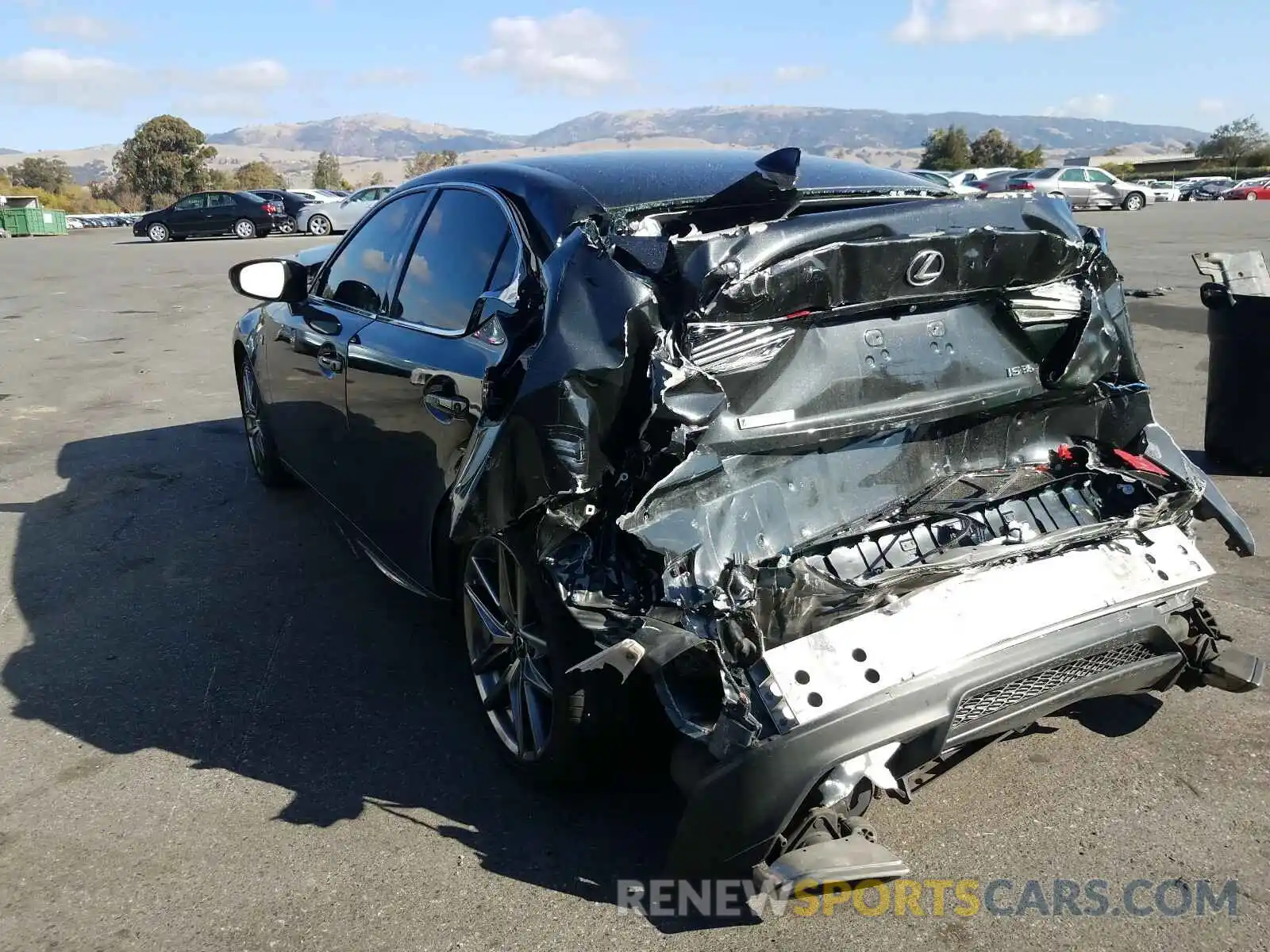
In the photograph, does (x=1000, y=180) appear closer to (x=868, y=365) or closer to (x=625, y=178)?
(x=625, y=178)

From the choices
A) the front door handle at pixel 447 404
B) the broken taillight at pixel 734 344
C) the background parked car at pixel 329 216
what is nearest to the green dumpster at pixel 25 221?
the background parked car at pixel 329 216

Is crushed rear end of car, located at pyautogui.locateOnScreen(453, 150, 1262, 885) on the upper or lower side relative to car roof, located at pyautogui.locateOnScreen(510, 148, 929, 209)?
lower

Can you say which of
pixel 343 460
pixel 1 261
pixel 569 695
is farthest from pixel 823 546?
pixel 1 261

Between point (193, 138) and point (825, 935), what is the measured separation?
65111 millimetres

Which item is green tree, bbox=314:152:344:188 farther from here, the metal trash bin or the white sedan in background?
the metal trash bin

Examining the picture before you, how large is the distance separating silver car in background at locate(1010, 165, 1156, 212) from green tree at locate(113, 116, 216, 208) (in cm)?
4476

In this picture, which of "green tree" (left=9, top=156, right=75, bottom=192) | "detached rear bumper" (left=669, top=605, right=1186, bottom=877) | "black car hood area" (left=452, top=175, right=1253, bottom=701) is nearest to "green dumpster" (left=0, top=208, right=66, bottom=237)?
"green tree" (left=9, top=156, right=75, bottom=192)

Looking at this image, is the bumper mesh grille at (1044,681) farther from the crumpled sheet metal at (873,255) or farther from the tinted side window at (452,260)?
the tinted side window at (452,260)

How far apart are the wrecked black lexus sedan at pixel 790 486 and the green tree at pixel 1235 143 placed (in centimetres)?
8447

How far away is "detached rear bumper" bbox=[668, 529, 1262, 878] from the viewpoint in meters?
2.37

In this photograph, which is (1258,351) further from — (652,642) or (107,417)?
(107,417)

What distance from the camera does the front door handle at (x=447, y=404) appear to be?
3.24 m

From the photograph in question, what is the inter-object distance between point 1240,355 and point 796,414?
416 centimetres

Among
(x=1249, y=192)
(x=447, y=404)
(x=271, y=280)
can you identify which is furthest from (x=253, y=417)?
(x=1249, y=192)
